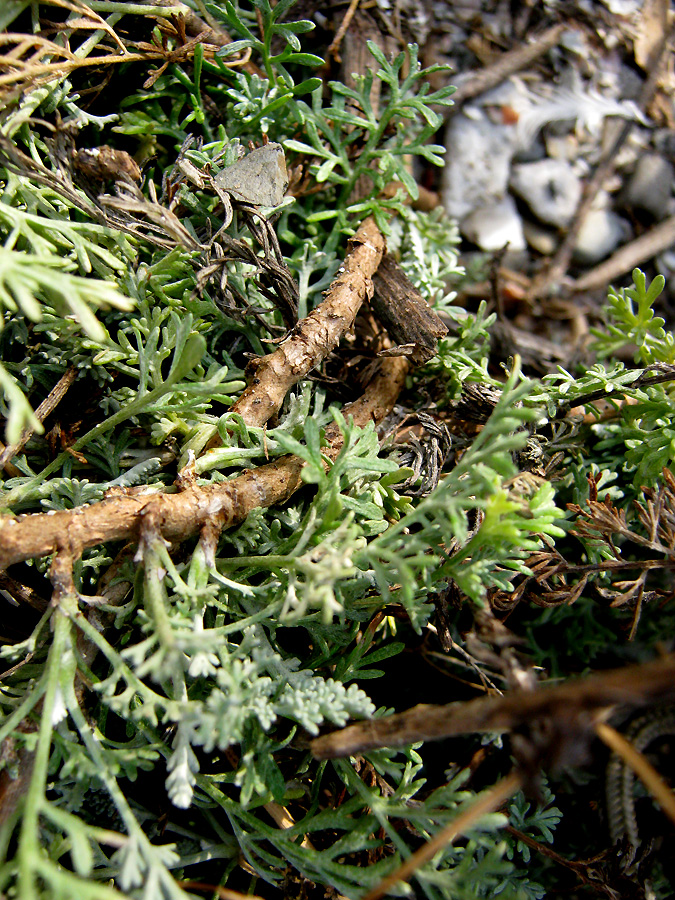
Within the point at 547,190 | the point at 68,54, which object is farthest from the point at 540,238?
the point at 68,54

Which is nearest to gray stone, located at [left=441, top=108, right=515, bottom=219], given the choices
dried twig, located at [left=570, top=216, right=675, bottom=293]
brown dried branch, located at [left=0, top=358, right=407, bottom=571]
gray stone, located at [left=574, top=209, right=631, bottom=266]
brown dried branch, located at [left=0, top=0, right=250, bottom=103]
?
gray stone, located at [left=574, top=209, right=631, bottom=266]

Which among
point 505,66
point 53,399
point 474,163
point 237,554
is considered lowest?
point 237,554

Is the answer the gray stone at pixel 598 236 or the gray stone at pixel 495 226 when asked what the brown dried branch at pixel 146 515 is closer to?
the gray stone at pixel 495 226

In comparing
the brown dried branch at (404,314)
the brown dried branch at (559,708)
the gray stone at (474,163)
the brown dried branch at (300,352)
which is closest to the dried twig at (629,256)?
the gray stone at (474,163)

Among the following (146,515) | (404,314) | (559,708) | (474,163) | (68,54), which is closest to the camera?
(559,708)

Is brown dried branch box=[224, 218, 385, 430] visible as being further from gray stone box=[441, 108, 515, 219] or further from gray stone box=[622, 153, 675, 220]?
gray stone box=[622, 153, 675, 220]

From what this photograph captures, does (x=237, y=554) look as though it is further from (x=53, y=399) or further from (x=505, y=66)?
(x=505, y=66)
